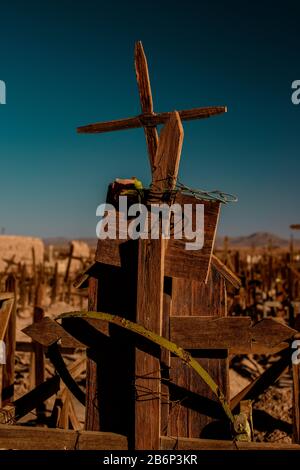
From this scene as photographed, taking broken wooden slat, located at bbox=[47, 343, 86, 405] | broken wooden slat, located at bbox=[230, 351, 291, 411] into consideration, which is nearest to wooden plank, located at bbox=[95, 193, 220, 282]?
broken wooden slat, located at bbox=[47, 343, 86, 405]

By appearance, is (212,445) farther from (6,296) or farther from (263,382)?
(6,296)

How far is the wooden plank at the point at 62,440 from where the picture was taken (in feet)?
9.67

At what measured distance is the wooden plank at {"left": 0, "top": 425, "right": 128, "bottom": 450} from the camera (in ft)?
9.67

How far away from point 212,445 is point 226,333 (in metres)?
0.69

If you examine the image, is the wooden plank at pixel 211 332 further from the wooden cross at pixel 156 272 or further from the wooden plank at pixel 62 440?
the wooden plank at pixel 62 440

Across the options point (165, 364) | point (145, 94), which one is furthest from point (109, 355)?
point (145, 94)

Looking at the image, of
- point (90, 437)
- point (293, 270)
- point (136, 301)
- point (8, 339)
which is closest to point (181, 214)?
point (136, 301)

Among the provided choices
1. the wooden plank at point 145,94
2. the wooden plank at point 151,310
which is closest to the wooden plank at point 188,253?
the wooden plank at point 151,310

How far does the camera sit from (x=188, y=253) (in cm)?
293

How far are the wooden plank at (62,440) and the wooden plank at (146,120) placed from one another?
7.08 ft

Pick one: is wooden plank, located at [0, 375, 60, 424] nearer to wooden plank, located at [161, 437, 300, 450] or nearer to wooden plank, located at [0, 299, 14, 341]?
wooden plank, located at [0, 299, 14, 341]

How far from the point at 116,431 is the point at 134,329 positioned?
34.7 inches

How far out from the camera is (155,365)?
289 centimetres
